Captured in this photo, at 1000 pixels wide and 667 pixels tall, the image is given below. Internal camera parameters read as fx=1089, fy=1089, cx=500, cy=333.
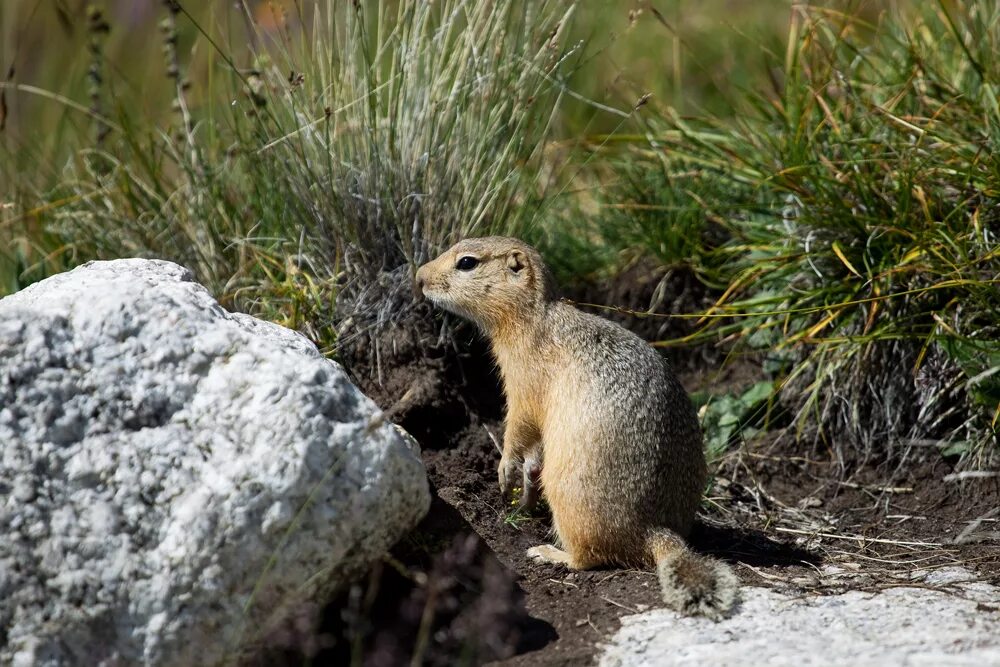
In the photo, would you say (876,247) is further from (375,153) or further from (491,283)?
(375,153)

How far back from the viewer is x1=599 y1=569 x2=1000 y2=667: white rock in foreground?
3.31 meters

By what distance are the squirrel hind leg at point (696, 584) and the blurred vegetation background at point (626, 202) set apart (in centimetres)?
124

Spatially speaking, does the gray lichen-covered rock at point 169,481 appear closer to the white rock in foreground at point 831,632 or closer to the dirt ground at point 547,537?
the dirt ground at point 547,537

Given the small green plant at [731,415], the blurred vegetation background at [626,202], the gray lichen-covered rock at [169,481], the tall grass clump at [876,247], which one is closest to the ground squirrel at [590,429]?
the blurred vegetation background at [626,202]

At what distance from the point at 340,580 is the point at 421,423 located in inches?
61.3

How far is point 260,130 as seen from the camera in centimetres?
570

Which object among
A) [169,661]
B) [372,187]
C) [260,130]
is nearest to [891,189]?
[372,187]

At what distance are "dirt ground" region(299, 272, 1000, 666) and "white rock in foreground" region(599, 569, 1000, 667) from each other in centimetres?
13

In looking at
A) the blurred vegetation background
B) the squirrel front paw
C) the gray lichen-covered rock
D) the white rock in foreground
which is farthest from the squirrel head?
the white rock in foreground

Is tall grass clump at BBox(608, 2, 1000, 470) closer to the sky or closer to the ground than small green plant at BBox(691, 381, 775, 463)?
closer to the sky

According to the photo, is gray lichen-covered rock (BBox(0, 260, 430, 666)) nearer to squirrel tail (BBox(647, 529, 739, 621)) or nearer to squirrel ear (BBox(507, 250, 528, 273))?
squirrel tail (BBox(647, 529, 739, 621))

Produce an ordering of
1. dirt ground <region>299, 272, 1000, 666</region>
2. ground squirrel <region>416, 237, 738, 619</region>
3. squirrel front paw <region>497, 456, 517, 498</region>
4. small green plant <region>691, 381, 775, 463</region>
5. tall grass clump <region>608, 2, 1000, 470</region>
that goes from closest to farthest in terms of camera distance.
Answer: dirt ground <region>299, 272, 1000, 666</region>
ground squirrel <region>416, 237, 738, 619</region>
squirrel front paw <region>497, 456, 517, 498</region>
tall grass clump <region>608, 2, 1000, 470</region>
small green plant <region>691, 381, 775, 463</region>

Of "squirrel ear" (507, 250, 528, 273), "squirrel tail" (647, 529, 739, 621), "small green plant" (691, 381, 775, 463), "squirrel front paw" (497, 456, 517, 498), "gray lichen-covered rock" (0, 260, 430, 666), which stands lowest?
"small green plant" (691, 381, 775, 463)

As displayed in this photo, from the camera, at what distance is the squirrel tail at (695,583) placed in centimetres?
379
